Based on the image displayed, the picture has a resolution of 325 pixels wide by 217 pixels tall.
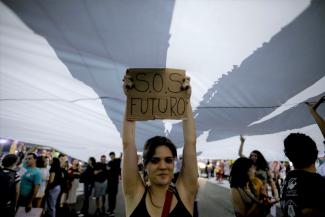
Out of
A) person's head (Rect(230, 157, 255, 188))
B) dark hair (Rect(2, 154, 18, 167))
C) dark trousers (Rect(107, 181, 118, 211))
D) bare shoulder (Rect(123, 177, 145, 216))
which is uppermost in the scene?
dark hair (Rect(2, 154, 18, 167))

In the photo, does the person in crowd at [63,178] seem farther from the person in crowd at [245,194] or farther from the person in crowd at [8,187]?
the person in crowd at [245,194]

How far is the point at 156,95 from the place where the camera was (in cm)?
198

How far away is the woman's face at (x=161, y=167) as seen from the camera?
172 cm

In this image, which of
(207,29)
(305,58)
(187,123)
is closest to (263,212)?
(305,58)

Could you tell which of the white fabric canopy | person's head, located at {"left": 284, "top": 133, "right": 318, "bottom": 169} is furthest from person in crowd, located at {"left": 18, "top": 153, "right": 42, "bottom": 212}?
person's head, located at {"left": 284, "top": 133, "right": 318, "bottom": 169}

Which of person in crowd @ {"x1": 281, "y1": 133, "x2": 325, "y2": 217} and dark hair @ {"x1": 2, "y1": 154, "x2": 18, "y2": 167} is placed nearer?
person in crowd @ {"x1": 281, "y1": 133, "x2": 325, "y2": 217}

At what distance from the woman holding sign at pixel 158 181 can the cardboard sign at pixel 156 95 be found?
0.46 feet

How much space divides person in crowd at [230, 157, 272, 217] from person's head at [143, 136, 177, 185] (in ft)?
6.93

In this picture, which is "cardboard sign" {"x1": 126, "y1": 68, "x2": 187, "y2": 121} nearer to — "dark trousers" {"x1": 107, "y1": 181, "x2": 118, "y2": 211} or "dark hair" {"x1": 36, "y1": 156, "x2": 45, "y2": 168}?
"dark hair" {"x1": 36, "y1": 156, "x2": 45, "y2": 168}

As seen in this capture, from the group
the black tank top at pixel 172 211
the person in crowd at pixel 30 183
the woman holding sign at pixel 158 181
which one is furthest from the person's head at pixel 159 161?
the person in crowd at pixel 30 183

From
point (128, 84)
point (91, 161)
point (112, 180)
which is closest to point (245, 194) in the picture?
point (128, 84)

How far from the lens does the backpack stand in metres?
4.11

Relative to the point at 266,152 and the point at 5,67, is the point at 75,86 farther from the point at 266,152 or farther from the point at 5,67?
the point at 266,152

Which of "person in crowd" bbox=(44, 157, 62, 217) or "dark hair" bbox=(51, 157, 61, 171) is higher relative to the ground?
"dark hair" bbox=(51, 157, 61, 171)
